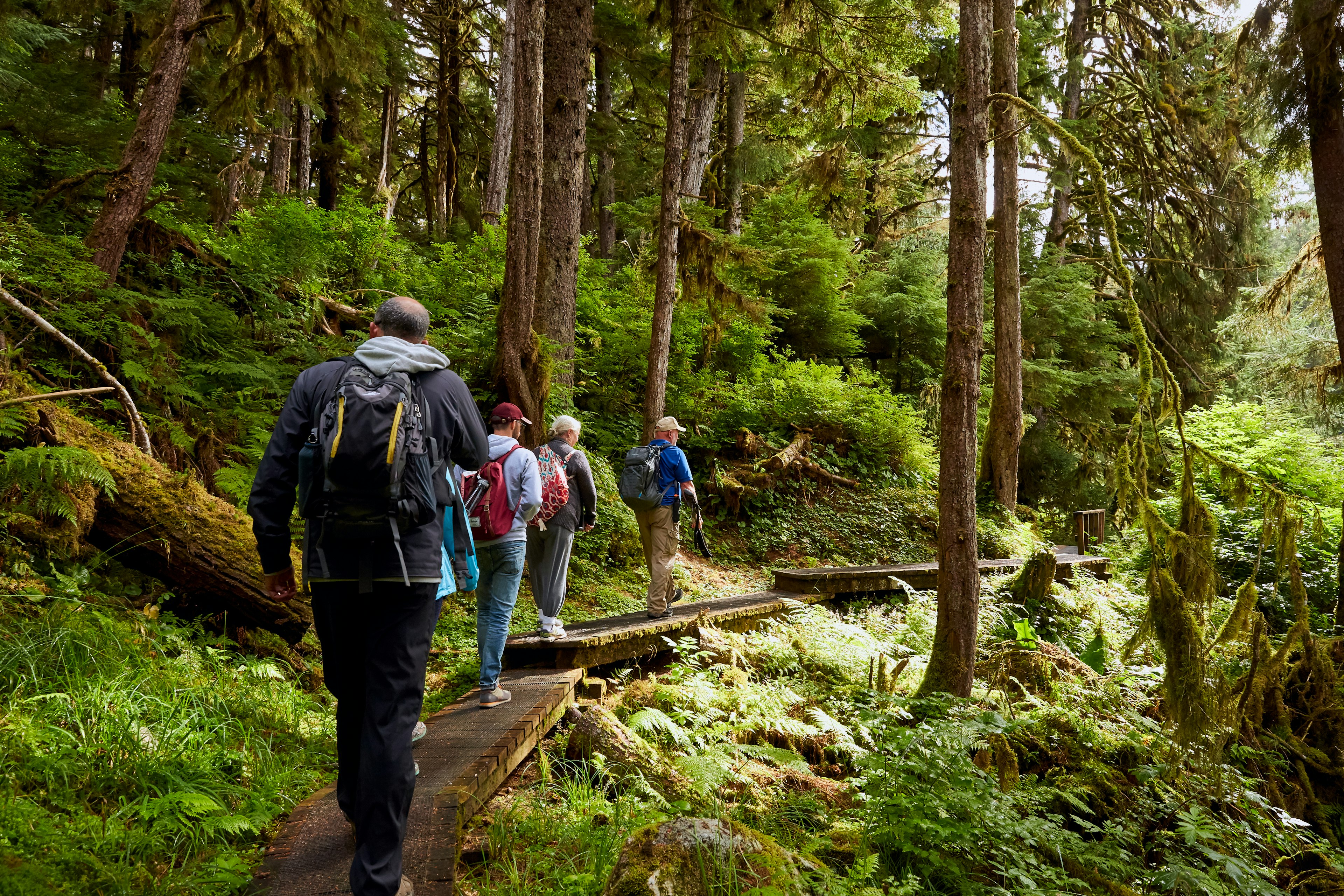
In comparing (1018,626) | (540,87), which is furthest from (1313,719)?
(540,87)

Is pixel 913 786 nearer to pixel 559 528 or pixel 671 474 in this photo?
pixel 559 528

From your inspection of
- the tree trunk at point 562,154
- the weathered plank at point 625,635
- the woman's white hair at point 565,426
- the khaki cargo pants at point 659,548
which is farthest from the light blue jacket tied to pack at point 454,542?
the tree trunk at point 562,154

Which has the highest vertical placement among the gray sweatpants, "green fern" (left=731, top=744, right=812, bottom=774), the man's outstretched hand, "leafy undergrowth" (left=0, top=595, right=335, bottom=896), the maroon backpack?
the maroon backpack

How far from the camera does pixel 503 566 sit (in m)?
5.32

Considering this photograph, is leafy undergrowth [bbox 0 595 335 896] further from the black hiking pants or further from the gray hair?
the gray hair

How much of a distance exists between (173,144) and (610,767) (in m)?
13.3

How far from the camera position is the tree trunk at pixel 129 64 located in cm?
1428

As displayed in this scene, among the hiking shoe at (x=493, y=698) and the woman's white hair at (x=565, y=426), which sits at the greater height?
the woman's white hair at (x=565, y=426)

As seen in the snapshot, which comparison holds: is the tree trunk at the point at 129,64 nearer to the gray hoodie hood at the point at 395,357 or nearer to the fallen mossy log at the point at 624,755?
the gray hoodie hood at the point at 395,357

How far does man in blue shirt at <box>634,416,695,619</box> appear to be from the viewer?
777 centimetres

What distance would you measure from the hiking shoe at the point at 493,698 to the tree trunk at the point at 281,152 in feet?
42.4

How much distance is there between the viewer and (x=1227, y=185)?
19.2 meters

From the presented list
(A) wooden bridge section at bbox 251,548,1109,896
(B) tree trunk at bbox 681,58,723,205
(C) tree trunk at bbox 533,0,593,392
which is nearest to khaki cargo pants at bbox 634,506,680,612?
(A) wooden bridge section at bbox 251,548,1109,896

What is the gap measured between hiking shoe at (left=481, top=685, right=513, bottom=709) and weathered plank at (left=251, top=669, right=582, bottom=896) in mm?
50
